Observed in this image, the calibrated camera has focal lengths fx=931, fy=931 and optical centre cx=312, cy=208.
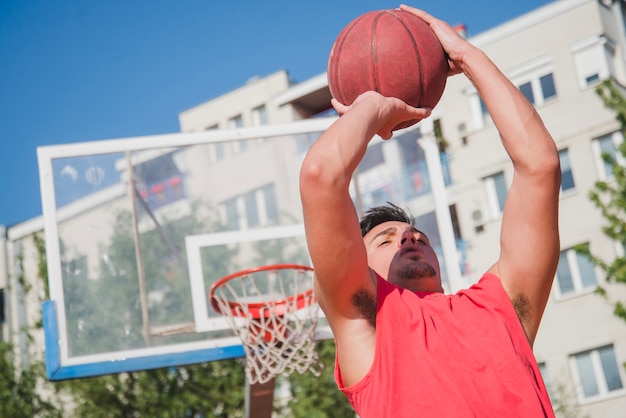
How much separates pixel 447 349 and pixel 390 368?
0.21 m

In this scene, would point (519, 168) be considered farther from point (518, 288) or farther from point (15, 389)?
point (15, 389)

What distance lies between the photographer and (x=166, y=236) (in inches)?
330

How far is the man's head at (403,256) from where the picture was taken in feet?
11.9

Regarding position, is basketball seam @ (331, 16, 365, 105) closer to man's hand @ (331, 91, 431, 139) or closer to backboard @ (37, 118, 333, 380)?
man's hand @ (331, 91, 431, 139)

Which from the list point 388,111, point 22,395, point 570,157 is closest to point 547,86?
point 570,157

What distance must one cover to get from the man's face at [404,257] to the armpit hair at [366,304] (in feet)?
1.22

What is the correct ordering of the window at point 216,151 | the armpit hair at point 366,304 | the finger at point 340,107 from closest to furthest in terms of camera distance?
1. the armpit hair at point 366,304
2. the finger at point 340,107
3. the window at point 216,151

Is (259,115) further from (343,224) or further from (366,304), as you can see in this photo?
(343,224)

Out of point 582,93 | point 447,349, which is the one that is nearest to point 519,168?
point 447,349

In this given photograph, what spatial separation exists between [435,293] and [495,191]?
70.8 feet

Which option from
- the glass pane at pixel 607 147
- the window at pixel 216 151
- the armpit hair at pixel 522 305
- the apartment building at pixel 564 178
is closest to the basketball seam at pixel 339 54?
the armpit hair at pixel 522 305

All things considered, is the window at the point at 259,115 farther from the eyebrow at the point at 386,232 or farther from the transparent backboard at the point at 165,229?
the eyebrow at the point at 386,232

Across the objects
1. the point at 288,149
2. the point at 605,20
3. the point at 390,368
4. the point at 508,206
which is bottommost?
the point at 390,368

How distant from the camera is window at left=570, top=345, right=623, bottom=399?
21906 mm
